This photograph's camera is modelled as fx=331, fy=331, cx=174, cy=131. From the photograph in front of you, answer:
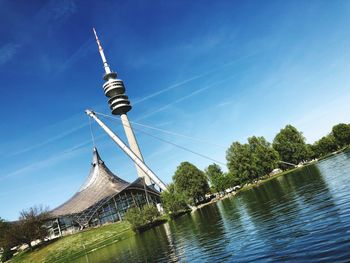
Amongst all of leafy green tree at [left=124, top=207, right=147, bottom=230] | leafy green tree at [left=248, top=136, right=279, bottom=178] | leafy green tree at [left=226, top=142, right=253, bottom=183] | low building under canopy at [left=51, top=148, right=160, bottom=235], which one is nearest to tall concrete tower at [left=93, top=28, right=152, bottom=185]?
low building under canopy at [left=51, top=148, right=160, bottom=235]

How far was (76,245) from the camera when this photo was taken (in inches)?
2940

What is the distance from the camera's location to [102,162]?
5556 inches

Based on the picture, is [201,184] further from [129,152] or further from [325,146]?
[325,146]

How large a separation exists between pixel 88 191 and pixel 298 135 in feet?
281

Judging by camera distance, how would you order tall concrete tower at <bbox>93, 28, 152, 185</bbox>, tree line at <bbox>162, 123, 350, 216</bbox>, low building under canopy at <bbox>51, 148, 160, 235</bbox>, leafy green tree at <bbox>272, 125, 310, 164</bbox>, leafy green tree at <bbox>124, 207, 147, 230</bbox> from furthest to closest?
tall concrete tower at <bbox>93, 28, 152, 185</bbox> → leafy green tree at <bbox>272, 125, 310, 164</bbox> → low building under canopy at <bbox>51, 148, 160, 235</bbox> → tree line at <bbox>162, 123, 350, 216</bbox> → leafy green tree at <bbox>124, 207, 147, 230</bbox>

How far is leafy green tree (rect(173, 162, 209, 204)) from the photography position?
10362 centimetres

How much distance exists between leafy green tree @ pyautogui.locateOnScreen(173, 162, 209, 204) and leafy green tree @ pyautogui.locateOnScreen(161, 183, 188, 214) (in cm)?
1501

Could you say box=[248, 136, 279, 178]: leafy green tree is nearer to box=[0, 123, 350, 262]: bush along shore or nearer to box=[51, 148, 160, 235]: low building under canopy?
box=[0, 123, 350, 262]: bush along shore

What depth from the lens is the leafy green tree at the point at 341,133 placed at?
140875 mm

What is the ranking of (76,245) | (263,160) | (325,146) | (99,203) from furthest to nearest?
(325,146) < (263,160) < (99,203) < (76,245)

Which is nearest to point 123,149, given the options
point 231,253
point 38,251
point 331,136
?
point 38,251

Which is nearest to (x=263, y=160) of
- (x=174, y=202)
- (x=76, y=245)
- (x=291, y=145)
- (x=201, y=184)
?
(x=291, y=145)

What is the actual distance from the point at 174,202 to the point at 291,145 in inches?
2599

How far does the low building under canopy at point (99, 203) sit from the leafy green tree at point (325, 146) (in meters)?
76.3
